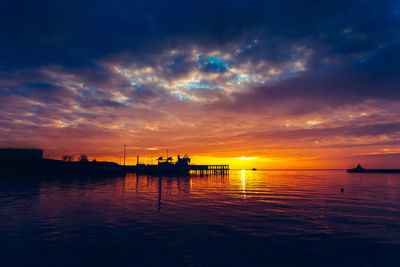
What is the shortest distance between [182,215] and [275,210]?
8657 millimetres

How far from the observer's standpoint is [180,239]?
36.2ft

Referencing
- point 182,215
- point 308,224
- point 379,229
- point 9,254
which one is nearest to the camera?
point 9,254

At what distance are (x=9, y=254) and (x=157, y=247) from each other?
6.40 meters

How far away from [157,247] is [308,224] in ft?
34.4

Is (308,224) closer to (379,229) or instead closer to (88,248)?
(379,229)

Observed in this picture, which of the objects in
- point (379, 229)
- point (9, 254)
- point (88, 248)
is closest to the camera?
point (9, 254)

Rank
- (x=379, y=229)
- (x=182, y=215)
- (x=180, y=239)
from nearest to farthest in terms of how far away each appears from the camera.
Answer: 1. (x=180, y=239)
2. (x=379, y=229)
3. (x=182, y=215)

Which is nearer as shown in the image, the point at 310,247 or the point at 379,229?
the point at 310,247

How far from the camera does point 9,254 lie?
9117 mm

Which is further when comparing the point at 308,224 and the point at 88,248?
the point at 308,224

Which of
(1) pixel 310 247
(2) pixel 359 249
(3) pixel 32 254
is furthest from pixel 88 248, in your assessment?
(2) pixel 359 249

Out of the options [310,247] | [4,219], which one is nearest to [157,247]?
[310,247]

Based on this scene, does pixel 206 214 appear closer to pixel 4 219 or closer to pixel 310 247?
pixel 310 247

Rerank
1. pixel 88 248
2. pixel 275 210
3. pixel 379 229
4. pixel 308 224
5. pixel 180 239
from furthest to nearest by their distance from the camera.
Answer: pixel 275 210 → pixel 308 224 → pixel 379 229 → pixel 180 239 → pixel 88 248
